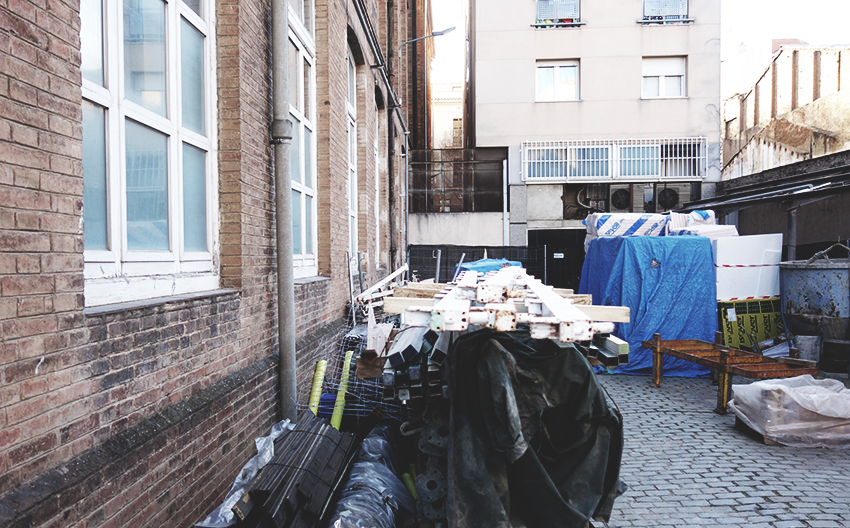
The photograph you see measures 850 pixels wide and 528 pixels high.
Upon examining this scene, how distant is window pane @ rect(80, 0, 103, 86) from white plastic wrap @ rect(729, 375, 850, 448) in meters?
6.34

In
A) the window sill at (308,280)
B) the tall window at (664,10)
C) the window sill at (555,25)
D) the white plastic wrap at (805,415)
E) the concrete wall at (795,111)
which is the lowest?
the white plastic wrap at (805,415)

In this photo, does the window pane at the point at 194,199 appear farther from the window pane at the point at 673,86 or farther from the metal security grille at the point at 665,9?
the metal security grille at the point at 665,9

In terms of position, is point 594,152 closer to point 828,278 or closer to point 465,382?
point 828,278

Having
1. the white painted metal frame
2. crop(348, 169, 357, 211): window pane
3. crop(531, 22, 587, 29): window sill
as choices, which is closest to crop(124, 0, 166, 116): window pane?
Result: the white painted metal frame

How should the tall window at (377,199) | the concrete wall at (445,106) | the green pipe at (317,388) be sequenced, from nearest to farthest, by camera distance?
the green pipe at (317,388), the tall window at (377,199), the concrete wall at (445,106)

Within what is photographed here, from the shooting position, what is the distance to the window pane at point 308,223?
6082 mm

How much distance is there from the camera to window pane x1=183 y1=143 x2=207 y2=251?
354cm

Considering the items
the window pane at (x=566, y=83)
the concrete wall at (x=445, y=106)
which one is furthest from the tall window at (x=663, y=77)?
the concrete wall at (x=445, y=106)

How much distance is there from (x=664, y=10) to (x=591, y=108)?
436cm

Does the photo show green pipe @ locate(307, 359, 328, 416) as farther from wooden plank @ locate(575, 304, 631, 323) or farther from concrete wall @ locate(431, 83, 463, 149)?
concrete wall @ locate(431, 83, 463, 149)

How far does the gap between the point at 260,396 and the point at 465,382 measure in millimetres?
Answer: 2052

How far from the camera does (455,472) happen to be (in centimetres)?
289

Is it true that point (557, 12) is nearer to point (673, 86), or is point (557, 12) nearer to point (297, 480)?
point (673, 86)

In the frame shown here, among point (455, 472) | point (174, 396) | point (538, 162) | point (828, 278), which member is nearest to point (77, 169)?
point (174, 396)
